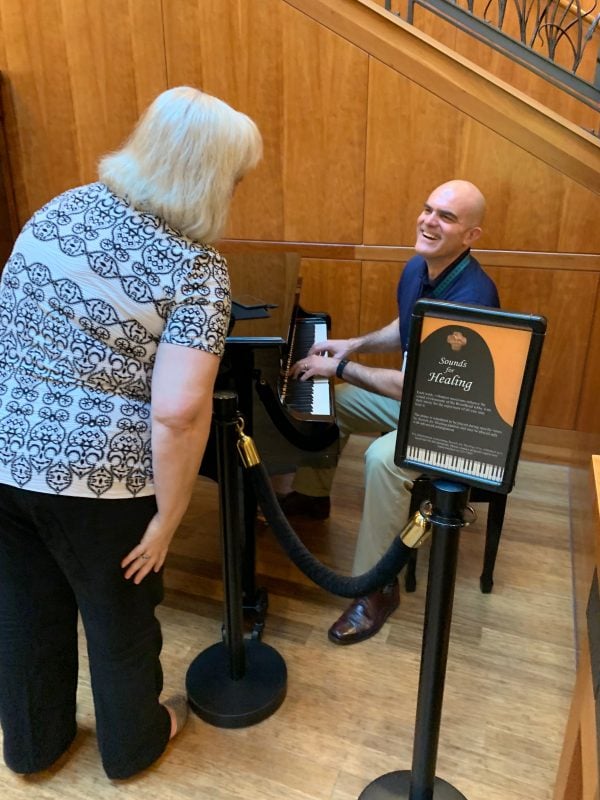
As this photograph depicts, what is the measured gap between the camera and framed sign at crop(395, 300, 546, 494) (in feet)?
3.25

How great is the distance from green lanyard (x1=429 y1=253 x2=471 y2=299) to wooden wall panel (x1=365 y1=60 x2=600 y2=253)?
96 centimetres

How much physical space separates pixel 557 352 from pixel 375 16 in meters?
1.76

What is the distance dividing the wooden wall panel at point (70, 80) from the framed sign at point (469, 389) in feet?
9.55

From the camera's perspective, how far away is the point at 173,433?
4.15ft

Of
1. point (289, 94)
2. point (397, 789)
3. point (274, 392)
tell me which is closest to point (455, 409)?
point (274, 392)

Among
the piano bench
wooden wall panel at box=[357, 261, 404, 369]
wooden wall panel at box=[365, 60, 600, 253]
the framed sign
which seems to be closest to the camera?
the framed sign

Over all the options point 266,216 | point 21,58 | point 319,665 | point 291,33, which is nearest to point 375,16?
point 291,33

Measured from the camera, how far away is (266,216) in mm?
3367

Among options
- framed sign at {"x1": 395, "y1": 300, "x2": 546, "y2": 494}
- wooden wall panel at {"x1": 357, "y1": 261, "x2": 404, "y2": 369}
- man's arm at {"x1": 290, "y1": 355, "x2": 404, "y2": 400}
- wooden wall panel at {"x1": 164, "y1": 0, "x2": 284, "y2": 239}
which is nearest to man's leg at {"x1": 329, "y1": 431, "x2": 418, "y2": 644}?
man's arm at {"x1": 290, "y1": 355, "x2": 404, "y2": 400}

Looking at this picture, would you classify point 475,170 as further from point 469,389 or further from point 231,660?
point 231,660

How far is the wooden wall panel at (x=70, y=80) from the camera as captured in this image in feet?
10.8

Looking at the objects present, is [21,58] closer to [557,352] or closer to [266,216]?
[266,216]

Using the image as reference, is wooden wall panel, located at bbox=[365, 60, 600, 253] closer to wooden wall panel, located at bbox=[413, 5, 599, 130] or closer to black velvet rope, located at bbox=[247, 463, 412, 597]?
wooden wall panel, located at bbox=[413, 5, 599, 130]

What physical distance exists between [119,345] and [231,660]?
3.40 feet
